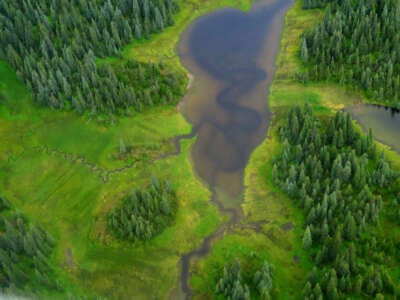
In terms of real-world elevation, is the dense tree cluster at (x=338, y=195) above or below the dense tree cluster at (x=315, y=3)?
below

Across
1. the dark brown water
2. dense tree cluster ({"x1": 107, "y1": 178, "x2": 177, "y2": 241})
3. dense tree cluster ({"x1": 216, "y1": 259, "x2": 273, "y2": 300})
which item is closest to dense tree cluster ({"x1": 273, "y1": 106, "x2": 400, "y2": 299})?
dense tree cluster ({"x1": 216, "y1": 259, "x2": 273, "y2": 300})

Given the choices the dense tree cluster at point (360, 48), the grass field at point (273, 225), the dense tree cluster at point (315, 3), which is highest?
the dense tree cluster at point (315, 3)

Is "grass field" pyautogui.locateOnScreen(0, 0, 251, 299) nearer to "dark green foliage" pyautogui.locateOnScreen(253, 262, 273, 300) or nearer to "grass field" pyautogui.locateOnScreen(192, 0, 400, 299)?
"grass field" pyautogui.locateOnScreen(192, 0, 400, 299)

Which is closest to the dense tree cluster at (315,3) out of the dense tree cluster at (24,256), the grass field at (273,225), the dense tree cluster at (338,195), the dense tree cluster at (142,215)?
the grass field at (273,225)

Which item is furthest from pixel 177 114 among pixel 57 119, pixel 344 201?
pixel 344 201

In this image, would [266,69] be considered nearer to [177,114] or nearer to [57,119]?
[177,114]

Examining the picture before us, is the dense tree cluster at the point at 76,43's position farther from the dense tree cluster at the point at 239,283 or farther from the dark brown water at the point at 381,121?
the dense tree cluster at the point at 239,283

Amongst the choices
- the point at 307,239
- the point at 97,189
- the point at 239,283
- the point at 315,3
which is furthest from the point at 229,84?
the point at 239,283
